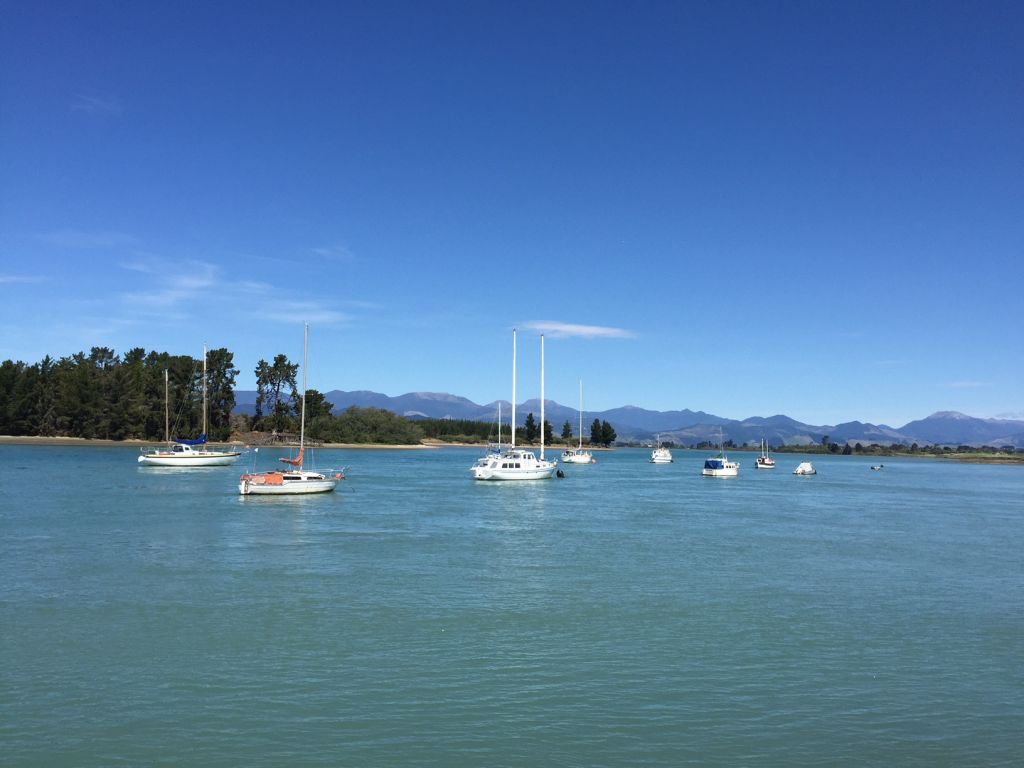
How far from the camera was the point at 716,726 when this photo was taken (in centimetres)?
1552

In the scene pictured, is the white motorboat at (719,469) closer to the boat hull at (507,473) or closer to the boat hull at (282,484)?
the boat hull at (507,473)

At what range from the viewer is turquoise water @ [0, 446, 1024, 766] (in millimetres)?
14531

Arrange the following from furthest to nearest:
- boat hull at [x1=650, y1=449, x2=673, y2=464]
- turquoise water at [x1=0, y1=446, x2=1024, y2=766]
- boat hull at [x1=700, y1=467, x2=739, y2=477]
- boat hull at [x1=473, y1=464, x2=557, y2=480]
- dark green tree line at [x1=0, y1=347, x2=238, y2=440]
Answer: boat hull at [x1=650, y1=449, x2=673, y2=464], dark green tree line at [x1=0, y1=347, x2=238, y2=440], boat hull at [x1=700, y1=467, x2=739, y2=477], boat hull at [x1=473, y1=464, x2=557, y2=480], turquoise water at [x1=0, y1=446, x2=1024, y2=766]

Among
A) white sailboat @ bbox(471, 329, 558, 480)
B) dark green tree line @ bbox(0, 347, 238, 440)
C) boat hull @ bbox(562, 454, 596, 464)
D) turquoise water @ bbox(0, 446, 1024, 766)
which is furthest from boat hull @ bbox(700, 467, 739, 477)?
dark green tree line @ bbox(0, 347, 238, 440)

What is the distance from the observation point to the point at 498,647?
20.6 m

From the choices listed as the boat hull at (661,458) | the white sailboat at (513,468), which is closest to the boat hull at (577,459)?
the boat hull at (661,458)

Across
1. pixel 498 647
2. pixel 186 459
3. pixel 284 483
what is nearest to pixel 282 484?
pixel 284 483

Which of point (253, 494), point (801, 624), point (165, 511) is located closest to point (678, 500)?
point (253, 494)

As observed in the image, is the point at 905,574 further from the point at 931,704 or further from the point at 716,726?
the point at 716,726

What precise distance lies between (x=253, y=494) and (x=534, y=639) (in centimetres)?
4464

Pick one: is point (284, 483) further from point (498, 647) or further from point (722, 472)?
point (722, 472)

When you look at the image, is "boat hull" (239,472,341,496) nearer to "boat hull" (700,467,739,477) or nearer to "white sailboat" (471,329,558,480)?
"white sailboat" (471,329,558,480)

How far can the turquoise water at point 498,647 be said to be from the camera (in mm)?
14531

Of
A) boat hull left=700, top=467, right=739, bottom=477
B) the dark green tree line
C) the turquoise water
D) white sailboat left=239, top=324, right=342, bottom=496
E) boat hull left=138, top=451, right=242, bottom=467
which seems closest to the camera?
the turquoise water
